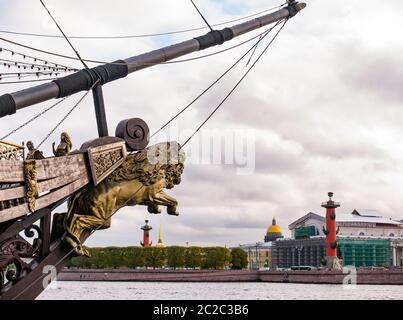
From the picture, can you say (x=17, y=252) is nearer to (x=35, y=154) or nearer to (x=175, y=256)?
(x=35, y=154)

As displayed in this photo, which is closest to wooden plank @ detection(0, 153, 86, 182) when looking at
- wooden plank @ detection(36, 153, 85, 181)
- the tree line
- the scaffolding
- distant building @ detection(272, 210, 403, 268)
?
wooden plank @ detection(36, 153, 85, 181)

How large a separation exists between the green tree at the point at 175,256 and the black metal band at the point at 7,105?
2069 inches

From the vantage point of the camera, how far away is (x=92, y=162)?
21.0 feet

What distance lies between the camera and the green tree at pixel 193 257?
57.8 meters

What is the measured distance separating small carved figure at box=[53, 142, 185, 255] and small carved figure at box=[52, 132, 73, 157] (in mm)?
373

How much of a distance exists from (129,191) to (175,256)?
5230 centimetres

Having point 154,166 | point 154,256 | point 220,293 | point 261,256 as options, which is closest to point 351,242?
point 154,256

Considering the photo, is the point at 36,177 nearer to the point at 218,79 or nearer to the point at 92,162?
the point at 92,162

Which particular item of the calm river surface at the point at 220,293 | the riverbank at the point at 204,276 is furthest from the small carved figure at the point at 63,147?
the riverbank at the point at 204,276

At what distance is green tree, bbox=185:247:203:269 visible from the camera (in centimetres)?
5775

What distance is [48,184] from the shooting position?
6.14m

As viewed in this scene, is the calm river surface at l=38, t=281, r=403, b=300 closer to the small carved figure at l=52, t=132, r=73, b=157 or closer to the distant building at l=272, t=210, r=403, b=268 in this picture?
the distant building at l=272, t=210, r=403, b=268

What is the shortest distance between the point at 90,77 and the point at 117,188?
1050mm
